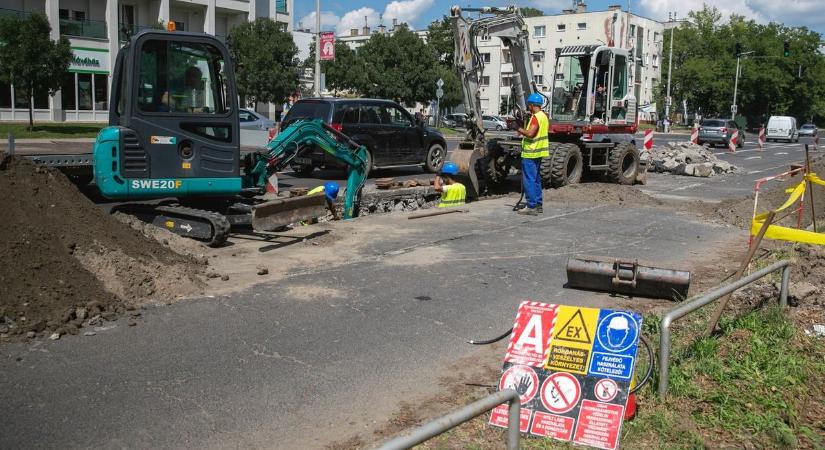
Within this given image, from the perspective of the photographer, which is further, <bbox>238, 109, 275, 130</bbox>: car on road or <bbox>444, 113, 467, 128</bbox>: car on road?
<bbox>444, 113, 467, 128</bbox>: car on road

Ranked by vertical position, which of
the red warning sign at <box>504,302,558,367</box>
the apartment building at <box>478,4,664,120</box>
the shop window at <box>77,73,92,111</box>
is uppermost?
the apartment building at <box>478,4,664,120</box>

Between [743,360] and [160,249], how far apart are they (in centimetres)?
590

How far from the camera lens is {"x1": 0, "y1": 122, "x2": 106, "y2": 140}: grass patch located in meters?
31.0

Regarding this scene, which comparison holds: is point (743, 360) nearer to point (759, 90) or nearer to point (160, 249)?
point (160, 249)

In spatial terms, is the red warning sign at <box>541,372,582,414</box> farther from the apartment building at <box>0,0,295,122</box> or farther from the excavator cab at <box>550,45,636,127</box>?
the apartment building at <box>0,0,295,122</box>

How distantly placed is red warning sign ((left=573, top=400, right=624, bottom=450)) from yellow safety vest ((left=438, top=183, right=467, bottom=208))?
9.83m

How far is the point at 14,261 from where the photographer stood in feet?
21.8

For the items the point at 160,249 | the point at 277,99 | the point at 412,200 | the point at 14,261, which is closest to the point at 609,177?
the point at 412,200

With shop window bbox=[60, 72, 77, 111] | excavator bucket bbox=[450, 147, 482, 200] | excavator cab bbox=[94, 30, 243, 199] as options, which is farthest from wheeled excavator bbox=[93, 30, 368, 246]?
shop window bbox=[60, 72, 77, 111]

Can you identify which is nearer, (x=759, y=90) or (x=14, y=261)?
(x=14, y=261)

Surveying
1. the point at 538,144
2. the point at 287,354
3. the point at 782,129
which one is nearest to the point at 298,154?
the point at 538,144

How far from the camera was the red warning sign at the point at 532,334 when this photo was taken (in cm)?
479

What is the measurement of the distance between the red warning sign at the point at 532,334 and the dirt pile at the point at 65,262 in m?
3.71

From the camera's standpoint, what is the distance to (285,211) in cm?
1042
